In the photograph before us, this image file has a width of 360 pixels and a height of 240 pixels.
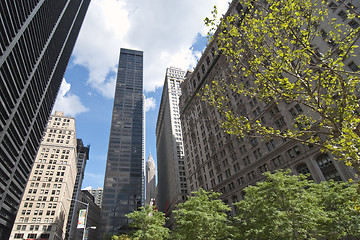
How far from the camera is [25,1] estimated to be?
119 feet

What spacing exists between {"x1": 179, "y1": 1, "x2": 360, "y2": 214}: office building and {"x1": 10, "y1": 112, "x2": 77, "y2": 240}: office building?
2104 inches

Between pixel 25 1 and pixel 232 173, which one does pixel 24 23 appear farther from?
pixel 232 173

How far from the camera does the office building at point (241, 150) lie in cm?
3162

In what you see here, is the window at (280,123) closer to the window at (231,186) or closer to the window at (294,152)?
the window at (294,152)

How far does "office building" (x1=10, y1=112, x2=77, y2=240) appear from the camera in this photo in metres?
74.2

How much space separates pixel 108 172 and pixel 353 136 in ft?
432

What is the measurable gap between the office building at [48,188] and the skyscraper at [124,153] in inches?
1270

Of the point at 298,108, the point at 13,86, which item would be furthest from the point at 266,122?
the point at 13,86

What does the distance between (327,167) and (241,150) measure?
19343 millimetres

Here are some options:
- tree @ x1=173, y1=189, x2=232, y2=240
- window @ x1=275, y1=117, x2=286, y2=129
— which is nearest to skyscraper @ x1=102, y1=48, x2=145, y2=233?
tree @ x1=173, y1=189, x2=232, y2=240

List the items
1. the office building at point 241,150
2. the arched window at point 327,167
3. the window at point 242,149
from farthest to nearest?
the window at point 242,149 → the office building at point 241,150 → the arched window at point 327,167

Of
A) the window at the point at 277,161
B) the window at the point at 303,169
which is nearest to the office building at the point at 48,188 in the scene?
the window at the point at 277,161

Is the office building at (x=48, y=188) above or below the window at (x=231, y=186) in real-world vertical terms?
above

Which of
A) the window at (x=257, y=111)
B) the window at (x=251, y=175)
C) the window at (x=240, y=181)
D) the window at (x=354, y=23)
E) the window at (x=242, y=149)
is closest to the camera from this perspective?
the window at (x=354, y=23)
